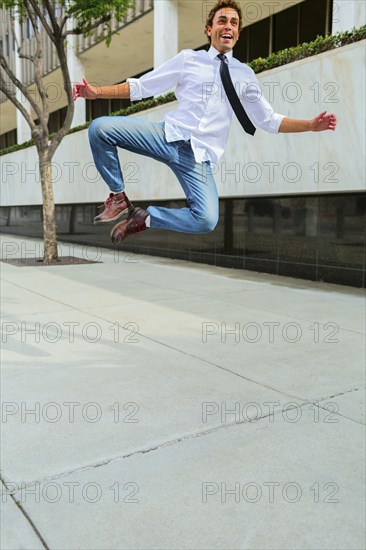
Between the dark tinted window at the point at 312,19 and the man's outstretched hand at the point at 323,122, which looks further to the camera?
the dark tinted window at the point at 312,19

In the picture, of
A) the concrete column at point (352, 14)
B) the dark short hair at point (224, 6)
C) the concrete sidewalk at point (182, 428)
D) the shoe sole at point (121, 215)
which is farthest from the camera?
the concrete column at point (352, 14)

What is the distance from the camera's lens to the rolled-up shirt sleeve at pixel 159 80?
43.8 inches

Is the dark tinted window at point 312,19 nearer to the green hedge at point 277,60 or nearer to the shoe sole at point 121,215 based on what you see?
the green hedge at point 277,60

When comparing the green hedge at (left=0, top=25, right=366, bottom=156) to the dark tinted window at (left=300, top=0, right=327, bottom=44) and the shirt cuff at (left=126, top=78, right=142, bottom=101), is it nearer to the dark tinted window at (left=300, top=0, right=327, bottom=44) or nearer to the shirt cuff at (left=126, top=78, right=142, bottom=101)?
the shirt cuff at (left=126, top=78, right=142, bottom=101)

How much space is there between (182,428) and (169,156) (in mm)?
4363

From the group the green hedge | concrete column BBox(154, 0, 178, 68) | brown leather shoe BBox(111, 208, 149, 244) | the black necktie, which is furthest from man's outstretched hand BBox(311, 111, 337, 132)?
concrete column BBox(154, 0, 178, 68)

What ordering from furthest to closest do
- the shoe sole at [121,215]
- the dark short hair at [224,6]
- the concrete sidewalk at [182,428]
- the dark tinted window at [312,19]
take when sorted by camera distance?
the dark tinted window at [312,19], the concrete sidewalk at [182,428], the shoe sole at [121,215], the dark short hair at [224,6]

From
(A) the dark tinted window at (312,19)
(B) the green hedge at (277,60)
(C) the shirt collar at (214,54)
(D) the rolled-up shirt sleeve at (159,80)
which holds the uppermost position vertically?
(A) the dark tinted window at (312,19)

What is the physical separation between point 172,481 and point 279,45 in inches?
686

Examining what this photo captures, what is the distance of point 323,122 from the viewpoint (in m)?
1.16

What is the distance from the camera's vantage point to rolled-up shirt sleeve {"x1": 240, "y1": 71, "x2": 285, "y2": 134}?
1124mm

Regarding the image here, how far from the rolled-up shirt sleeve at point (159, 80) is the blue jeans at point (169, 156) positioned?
0.10 metres

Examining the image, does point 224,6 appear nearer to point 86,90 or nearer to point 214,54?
point 214,54

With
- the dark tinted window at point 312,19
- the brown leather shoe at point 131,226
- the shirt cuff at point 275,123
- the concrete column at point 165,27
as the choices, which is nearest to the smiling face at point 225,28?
the shirt cuff at point 275,123
